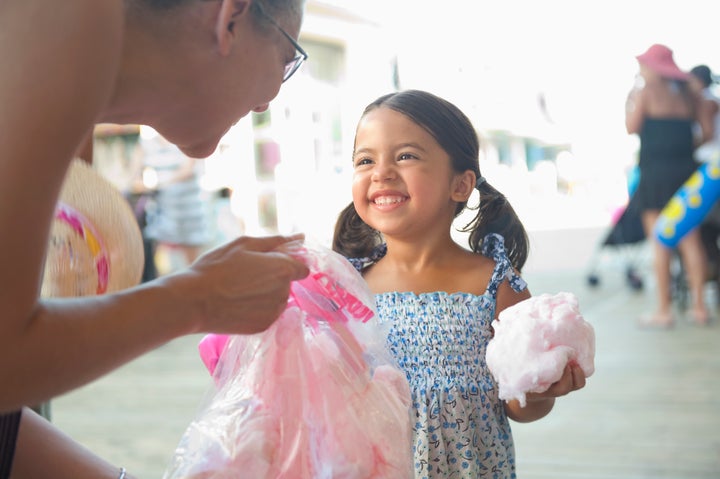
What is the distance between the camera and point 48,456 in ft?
3.70

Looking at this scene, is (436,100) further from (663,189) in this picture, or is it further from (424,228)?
(663,189)

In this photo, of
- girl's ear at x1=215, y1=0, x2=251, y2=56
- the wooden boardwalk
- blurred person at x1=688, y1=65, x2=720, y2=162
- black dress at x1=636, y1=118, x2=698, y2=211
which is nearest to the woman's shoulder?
girl's ear at x1=215, y1=0, x2=251, y2=56

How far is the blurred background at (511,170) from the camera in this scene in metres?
3.08

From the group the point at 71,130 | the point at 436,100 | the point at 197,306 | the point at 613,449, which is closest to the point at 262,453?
the point at 197,306

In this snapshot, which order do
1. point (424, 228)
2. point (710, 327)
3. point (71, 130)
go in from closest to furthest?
point (71, 130)
point (424, 228)
point (710, 327)

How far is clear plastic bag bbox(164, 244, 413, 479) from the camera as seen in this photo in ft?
3.46

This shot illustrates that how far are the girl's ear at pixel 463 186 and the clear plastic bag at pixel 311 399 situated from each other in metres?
0.40

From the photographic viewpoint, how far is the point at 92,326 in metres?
0.77

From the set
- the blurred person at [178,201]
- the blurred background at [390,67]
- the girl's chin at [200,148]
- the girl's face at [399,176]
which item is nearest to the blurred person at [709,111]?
the blurred background at [390,67]

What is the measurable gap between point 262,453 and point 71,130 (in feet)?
1.65

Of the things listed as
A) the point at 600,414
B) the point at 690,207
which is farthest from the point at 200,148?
the point at 690,207

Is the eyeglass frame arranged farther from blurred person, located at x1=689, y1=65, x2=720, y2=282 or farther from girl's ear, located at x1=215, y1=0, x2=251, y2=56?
blurred person, located at x1=689, y1=65, x2=720, y2=282

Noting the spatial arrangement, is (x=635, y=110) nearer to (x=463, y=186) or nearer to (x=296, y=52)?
(x=463, y=186)

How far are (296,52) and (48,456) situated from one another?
2.12 ft
